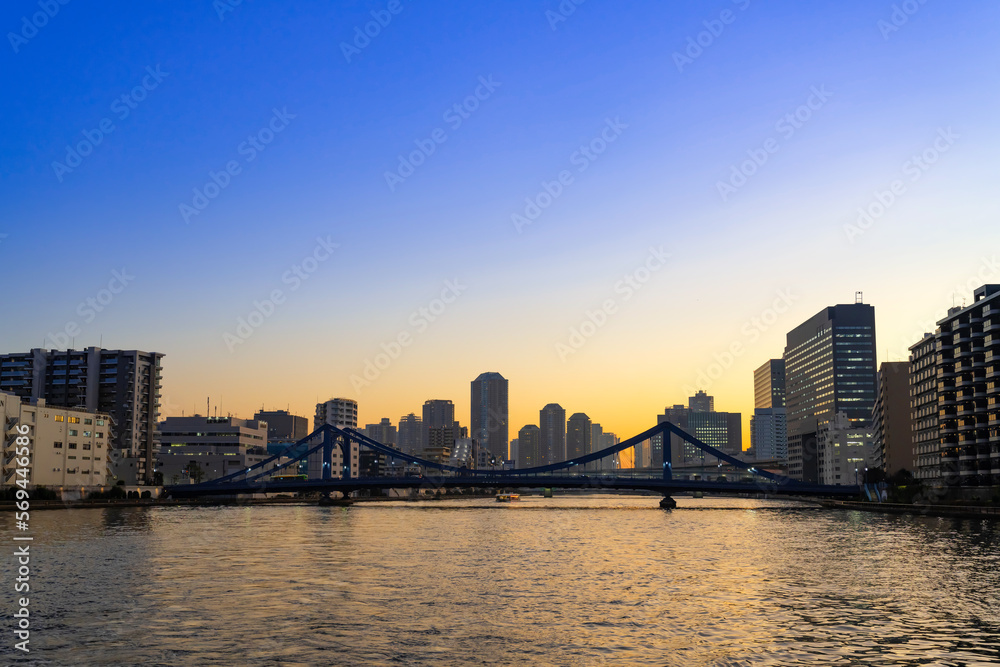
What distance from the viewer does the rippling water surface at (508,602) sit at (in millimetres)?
25344

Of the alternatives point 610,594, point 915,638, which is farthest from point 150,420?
point 915,638

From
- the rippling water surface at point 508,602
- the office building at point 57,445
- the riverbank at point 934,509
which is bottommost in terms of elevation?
the riverbank at point 934,509

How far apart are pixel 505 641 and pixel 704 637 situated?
242 inches

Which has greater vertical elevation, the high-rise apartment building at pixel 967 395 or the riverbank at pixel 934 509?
the high-rise apartment building at pixel 967 395

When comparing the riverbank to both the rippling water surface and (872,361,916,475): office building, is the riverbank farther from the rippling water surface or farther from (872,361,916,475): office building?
the rippling water surface

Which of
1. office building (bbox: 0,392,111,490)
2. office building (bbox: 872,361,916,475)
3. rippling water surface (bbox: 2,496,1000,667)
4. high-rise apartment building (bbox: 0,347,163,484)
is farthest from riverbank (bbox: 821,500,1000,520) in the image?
high-rise apartment building (bbox: 0,347,163,484)

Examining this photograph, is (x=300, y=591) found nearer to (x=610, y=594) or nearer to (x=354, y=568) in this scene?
(x=354, y=568)

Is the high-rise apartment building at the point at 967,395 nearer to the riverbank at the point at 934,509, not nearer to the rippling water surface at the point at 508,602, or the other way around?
the riverbank at the point at 934,509

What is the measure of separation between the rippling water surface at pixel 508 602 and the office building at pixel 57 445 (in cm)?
5358

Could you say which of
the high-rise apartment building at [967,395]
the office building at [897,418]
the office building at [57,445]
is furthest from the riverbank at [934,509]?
the office building at [57,445]

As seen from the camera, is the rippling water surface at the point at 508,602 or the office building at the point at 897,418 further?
the office building at the point at 897,418

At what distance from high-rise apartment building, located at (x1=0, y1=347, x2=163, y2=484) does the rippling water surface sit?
11008 centimetres

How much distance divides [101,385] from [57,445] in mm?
51531

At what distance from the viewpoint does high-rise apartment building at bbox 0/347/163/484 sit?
168 metres
